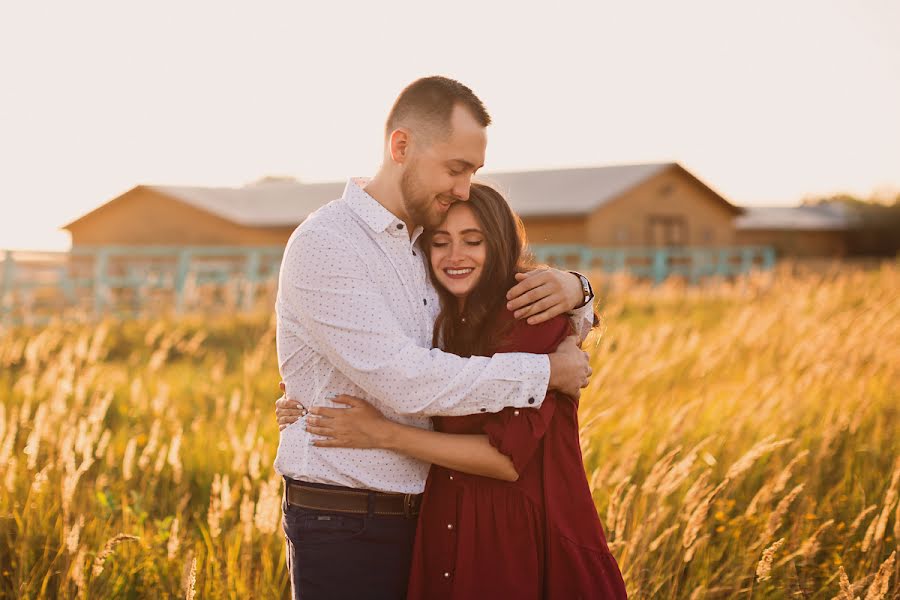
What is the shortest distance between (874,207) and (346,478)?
165ft

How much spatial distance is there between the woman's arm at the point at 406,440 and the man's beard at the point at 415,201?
0.59m

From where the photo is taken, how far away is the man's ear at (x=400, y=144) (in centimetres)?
291

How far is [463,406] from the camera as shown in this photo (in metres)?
2.62

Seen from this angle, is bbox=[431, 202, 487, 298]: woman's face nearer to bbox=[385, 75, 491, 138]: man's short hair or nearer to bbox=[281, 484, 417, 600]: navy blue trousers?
bbox=[385, 75, 491, 138]: man's short hair

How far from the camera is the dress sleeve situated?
8.70 ft

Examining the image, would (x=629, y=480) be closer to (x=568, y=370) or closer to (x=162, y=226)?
(x=568, y=370)

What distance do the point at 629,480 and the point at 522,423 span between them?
59.9 inches

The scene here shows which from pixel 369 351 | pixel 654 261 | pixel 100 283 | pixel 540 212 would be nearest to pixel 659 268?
pixel 654 261

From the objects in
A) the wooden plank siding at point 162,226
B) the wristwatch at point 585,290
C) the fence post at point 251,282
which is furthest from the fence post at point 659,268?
the wristwatch at point 585,290

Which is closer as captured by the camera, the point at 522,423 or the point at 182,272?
the point at 522,423

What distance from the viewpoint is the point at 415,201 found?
288cm

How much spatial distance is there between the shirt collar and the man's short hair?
0.26m

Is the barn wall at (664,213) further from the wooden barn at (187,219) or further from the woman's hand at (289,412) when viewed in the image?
the woman's hand at (289,412)

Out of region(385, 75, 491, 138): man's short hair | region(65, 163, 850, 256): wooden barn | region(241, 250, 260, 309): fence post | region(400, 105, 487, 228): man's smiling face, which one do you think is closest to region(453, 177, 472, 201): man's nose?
region(400, 105, 487, 228): man's smiling face
